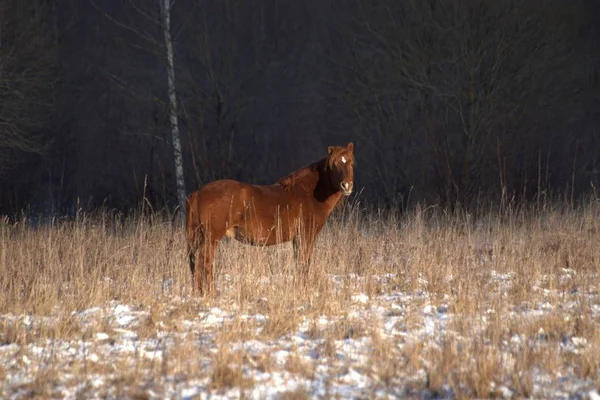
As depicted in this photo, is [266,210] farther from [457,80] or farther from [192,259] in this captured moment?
[457,80]

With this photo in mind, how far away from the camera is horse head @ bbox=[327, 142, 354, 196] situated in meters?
7.62

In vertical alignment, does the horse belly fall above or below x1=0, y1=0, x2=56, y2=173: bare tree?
below

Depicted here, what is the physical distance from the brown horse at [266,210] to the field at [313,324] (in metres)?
0.29

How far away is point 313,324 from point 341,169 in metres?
2.34

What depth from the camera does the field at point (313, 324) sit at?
14.8 feet

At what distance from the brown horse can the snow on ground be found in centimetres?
84

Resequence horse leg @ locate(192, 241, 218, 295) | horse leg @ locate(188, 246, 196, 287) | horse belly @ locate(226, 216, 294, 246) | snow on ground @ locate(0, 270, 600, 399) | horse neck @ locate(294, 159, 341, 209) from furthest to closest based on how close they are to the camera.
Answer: horse neck @ locate(294, 159, 341, 209), horse belly @ locate(226, 216, 294, 246), horse leg @ locate(188, 246, 196, 287), horse leg @ locate(192, 241, 218, 295), snow on ground @ locate(0, 270, 600, 399)

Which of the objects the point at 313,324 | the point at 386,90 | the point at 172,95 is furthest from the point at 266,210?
the point at 386,90

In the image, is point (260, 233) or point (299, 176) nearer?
point (260, 233)

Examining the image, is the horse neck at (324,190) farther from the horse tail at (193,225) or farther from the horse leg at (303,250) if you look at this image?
the horse tail at (193,225)

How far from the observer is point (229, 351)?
4.93m

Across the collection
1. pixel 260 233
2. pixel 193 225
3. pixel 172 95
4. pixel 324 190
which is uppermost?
pixel 172 95

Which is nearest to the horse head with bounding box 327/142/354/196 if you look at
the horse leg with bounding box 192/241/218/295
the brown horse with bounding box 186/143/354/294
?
the brown horse with bounding box 186/143/354/294

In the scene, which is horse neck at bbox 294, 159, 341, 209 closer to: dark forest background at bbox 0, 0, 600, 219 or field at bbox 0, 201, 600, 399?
field at bbox 0, 201, 600, 399
